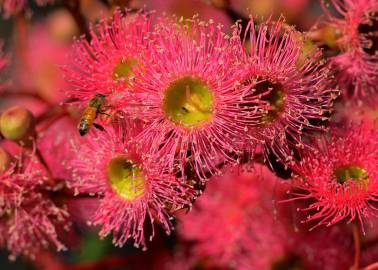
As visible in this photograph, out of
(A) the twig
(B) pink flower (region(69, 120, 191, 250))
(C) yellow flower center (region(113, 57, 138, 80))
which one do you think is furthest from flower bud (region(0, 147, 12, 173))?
(A) the twig

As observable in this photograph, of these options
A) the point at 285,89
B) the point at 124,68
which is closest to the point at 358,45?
the point at 285,89

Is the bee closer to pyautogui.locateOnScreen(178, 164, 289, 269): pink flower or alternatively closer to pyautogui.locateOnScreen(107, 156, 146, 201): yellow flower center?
pyautogui.locateOnScreen(107, 156, 146, 201): yellow flower center

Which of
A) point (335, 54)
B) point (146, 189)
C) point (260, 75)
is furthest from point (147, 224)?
point (335, 54)

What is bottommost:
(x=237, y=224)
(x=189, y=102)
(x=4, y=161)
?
(x=237, y=224)

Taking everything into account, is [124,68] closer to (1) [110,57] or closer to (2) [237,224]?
(1) [110,57]

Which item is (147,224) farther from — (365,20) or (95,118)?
(365,20)

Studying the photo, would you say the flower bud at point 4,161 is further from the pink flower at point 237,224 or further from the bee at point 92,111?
the pink flower at point 237,224
